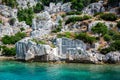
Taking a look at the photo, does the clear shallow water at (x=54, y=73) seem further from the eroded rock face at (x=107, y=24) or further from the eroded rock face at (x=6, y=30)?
the eroded rock face at (x=6, y=30)

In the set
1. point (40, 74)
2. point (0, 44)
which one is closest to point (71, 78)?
point (40, 74)

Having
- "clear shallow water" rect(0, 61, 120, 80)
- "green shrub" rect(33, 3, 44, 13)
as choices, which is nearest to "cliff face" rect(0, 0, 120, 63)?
"green shrub" rect(33, 3, 44, 13)

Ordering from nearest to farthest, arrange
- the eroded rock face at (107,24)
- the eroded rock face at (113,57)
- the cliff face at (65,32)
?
the eroded rock face at (113,57) < the cliff face at (65,32) < the eroded rock face at (107,24)

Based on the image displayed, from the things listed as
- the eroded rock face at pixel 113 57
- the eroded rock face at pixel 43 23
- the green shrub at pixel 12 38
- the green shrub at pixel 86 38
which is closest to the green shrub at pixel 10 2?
the eroded rock face at pixel 43 23

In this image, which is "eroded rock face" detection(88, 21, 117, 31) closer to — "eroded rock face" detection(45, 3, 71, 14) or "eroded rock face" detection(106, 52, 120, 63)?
"eroded rock face" detection(106, 52, 120, 63)

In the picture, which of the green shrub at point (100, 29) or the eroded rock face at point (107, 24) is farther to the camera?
the eroded rock face at point (107, 24)
